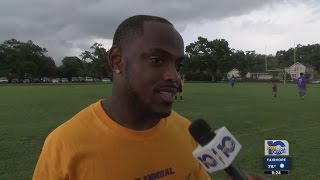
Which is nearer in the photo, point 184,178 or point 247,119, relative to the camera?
point 184,178

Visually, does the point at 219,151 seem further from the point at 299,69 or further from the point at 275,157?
the point at 299,69

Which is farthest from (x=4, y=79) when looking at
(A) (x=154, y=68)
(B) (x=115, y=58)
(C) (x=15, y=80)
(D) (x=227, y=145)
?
(D) (x=227, y=145)

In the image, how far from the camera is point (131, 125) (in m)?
2.29

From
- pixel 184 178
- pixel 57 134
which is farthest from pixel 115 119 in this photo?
pixel 184 178

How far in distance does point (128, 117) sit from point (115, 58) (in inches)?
→ 11.6

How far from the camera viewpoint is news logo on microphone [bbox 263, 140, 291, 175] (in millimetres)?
5258

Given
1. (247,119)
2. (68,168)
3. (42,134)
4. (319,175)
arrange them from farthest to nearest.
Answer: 1. (247,119)
2. (42,134)
3. (319,175)
4. (68,168)

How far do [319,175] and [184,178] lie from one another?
5.86 metres

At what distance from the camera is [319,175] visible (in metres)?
7.57

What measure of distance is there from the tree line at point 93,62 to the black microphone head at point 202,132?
89888 mm

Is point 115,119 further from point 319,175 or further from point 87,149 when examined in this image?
point 319,175

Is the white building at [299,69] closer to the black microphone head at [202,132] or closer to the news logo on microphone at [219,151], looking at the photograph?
the black microphone head at [202,132]

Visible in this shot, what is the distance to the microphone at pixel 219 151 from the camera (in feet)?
5.20

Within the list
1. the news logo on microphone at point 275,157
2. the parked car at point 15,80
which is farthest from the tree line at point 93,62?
the news logo on microphone at point 275,157
